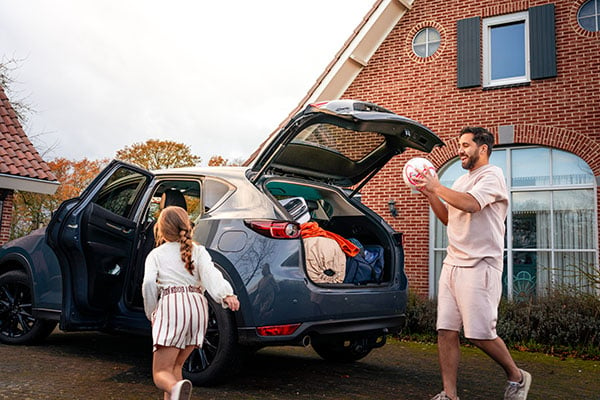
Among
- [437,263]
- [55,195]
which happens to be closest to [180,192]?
[437,263]

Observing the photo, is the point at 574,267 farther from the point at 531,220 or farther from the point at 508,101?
the point at 508,101

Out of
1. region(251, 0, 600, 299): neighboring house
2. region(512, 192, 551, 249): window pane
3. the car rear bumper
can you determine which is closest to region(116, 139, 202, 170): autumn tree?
region(251, 0, 600, 299): neighboring house

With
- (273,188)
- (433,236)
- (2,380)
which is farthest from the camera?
(433,236)

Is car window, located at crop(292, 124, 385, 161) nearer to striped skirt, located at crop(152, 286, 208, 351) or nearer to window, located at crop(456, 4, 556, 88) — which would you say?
striped skirt, located at crop(152, 286, 208, 351)

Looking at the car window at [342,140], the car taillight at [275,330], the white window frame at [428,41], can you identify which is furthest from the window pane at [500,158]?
the car taillight at [275,330]

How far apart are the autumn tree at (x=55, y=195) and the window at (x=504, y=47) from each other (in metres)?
22.0

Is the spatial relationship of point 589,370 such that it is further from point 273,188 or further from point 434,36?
point 434,36

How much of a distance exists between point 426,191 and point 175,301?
1772 millimetres

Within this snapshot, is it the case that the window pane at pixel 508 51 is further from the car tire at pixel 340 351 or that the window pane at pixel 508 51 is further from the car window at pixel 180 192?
the car window at pixel 180 192

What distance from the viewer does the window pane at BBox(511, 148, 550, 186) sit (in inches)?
400

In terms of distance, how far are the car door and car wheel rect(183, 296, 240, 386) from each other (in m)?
1.01

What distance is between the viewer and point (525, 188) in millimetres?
10289

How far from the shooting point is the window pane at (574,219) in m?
9.77

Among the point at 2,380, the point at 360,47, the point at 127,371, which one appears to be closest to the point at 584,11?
the point at 360,47
